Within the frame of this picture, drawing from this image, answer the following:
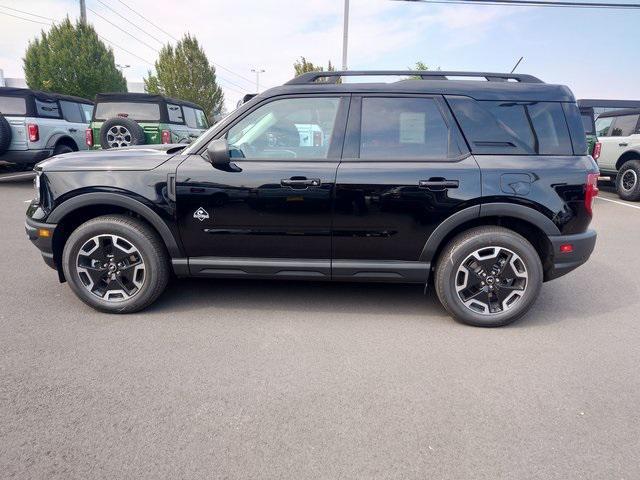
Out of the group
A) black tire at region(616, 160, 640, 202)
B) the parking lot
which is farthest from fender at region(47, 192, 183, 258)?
black tire at region(616, 160, 640, 202)

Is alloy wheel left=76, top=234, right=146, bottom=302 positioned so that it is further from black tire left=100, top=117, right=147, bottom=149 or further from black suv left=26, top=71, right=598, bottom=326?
black tire left=100, top=117, right=147, bottom=149

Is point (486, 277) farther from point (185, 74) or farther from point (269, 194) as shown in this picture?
point (185, 74)

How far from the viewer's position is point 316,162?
135 inches

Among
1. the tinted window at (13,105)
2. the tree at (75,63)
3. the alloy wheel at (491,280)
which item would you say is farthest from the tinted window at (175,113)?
the tree at (75,63)

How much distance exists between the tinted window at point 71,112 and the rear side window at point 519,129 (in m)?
10.6

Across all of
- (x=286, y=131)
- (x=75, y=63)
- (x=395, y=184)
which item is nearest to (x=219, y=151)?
(x=286, y=131)

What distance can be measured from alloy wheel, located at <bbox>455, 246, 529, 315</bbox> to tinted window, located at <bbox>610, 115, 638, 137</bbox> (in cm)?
921

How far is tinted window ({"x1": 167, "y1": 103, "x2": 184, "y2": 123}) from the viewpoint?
9990 millimetres

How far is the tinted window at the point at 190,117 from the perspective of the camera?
1078 centimetres

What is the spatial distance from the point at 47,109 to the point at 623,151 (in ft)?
43.0

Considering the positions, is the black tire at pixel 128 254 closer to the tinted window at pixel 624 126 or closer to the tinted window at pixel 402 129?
the tinted window at pixel 402 129

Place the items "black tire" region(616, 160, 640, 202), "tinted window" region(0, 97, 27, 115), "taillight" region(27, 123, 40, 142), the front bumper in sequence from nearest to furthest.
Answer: the front bumper < "taillight" region(27, 123, 40, 142) < "tinted window" region(0, 97, 27, 115) < "black tire" region(616, 160, 640, 202)

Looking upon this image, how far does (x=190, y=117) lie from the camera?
36.4 ft

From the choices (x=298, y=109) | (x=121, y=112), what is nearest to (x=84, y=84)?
(x=121, y=112)
